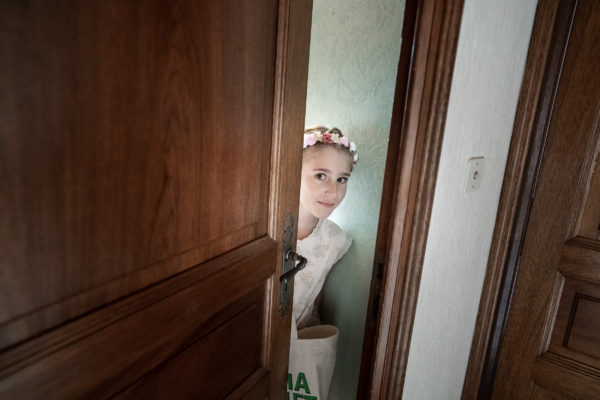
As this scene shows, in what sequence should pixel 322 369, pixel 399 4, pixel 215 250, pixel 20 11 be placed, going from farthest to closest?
pixel 322 369, pixel 399 4, pixel 215 250, pixel 20 11

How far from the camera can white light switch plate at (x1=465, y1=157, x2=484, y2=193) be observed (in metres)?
0.99

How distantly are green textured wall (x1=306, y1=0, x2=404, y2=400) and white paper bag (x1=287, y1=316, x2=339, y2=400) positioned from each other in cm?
24

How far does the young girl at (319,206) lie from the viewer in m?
1.55

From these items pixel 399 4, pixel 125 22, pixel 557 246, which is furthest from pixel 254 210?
pixel 399 4

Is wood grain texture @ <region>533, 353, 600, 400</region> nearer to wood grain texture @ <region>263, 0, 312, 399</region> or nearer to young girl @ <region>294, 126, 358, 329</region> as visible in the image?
young girl @ <region>294, 126, 358, 329</region>

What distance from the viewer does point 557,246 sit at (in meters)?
1.17

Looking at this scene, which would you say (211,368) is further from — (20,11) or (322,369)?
(322,369)

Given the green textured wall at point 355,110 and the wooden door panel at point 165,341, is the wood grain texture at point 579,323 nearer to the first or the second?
the green textured wall at point 355,110

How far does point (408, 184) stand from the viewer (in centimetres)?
89

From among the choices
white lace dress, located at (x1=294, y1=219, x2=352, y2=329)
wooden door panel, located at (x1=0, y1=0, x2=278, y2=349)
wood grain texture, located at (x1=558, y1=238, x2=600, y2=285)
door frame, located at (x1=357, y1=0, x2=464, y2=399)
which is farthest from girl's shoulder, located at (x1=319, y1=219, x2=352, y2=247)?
wooden door panel, located at (x1=0, y1=0, x2=278, y2=349)

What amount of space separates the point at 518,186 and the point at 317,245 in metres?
0.76

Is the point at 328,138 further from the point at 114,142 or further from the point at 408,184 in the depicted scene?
the point at 114,142

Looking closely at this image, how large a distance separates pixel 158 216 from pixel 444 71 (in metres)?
0.63

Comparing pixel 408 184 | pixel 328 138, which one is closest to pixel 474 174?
pixel 408 184
